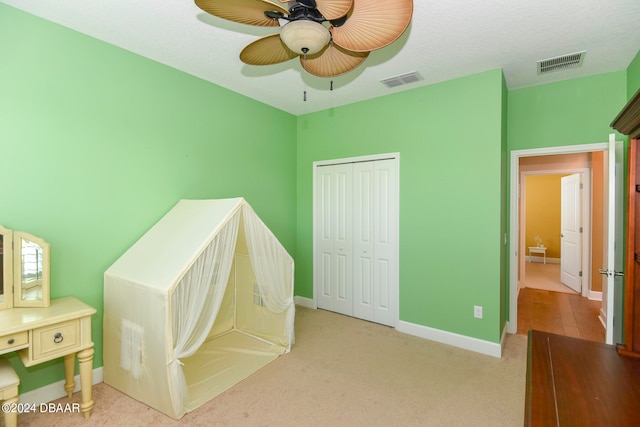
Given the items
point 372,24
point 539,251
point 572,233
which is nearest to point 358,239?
point 372,24

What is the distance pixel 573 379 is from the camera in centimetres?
117

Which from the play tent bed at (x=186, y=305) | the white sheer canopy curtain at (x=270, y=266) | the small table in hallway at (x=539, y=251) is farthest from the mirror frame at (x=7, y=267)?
the small table in hallway at (x=539, y=251)

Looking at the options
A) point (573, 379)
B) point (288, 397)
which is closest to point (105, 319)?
point (288, 397)

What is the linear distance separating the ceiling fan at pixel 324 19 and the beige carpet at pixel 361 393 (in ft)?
7.56

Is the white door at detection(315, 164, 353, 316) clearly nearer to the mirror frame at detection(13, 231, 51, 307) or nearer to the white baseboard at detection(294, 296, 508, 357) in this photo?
the white baseboard at detection(294, 296, 508, 357)

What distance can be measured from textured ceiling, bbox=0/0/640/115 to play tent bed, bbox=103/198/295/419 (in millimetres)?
1324

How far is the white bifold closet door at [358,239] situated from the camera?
3580mm

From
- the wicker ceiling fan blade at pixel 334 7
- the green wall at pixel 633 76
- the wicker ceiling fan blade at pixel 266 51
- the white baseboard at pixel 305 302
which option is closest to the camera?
the wicker ceiling fan blade at pixel 334 7

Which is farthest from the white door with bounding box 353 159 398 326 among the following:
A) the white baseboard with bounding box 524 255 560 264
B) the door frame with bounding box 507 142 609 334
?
the white baseboard with bounding box 524 255 560 264

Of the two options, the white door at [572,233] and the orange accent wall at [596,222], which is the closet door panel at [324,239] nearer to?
the orange accent wall at [596,222]

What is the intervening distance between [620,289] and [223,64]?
430 cm

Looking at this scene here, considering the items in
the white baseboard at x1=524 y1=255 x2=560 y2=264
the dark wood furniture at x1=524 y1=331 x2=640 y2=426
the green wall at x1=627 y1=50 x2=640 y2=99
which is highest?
the green wall at x1=627 y1=50 x2=640 y2=99

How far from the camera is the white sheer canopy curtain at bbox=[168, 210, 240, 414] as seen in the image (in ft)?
6.51

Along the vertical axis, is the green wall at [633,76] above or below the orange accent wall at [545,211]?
above
